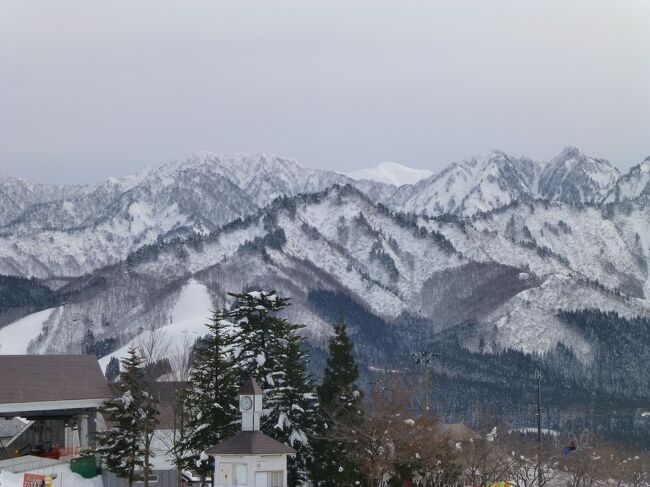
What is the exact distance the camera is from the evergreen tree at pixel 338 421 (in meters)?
54.1

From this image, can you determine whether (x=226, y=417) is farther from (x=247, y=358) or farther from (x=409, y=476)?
(x=409, y=476)

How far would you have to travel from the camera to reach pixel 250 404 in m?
52.0

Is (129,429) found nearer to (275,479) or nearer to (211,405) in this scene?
(211,405)

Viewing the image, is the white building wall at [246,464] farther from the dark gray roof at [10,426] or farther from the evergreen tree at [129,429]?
the dark gray roof at [10,426]

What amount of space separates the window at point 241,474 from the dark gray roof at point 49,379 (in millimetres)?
19324

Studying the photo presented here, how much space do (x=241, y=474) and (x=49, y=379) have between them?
21.8 metres

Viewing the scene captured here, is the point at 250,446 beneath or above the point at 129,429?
beneath

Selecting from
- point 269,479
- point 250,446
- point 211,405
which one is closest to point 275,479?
point 269,479

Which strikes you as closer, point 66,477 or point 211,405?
point 211,405

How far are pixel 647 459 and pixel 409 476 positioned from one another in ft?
165

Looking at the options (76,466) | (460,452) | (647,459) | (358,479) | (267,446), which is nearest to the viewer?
(267,446)

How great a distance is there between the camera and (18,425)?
263 feet

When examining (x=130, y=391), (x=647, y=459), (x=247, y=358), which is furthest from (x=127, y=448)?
(x=647, y=459)

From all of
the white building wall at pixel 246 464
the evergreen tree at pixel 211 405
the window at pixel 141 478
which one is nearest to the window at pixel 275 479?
the white building wall at pixel 246 464
